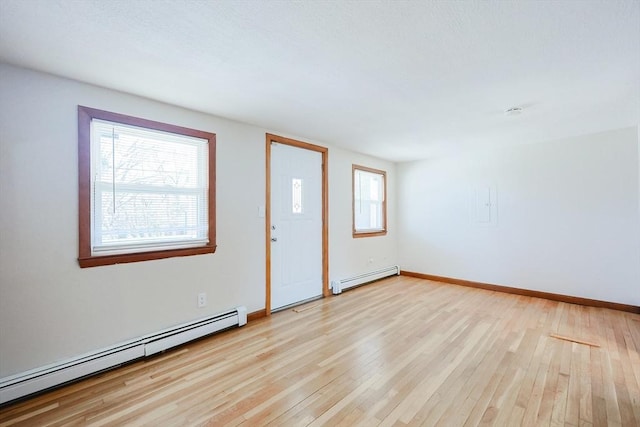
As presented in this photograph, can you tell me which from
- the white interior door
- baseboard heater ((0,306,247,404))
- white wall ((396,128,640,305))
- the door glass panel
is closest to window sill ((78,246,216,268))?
baseboard heater ((0,306,247,404))

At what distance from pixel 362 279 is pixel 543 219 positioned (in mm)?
2761

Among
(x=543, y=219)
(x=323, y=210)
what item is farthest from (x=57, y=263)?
(x=543, y=219)

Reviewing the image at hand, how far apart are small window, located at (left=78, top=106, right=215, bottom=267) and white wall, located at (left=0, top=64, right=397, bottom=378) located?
0.07 metres

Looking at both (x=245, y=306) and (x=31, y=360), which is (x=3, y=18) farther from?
(x=245, y=306)

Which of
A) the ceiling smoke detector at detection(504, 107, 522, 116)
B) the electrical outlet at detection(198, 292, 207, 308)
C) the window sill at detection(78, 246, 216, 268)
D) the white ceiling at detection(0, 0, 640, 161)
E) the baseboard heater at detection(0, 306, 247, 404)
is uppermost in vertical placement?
the white ceiling at detection(0, 0, 640, 161)

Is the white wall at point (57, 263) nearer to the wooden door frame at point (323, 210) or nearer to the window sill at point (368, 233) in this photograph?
the wooden door frame at point (323, 210)

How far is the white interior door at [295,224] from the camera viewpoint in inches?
145

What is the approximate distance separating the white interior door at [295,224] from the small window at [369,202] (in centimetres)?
92

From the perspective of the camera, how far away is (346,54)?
6.23 ft

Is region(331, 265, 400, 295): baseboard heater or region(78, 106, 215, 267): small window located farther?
region(331, 265, 400, 295): baseboard heater

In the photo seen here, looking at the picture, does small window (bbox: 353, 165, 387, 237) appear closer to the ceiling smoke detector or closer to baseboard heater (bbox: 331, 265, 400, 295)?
baseboard heater (bbox: 331, 265, 400, 295)

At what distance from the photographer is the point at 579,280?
3.90m

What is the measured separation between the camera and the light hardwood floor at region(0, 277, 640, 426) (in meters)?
1.78

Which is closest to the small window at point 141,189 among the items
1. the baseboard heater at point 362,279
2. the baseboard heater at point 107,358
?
the baseboard heater at point 107,358
